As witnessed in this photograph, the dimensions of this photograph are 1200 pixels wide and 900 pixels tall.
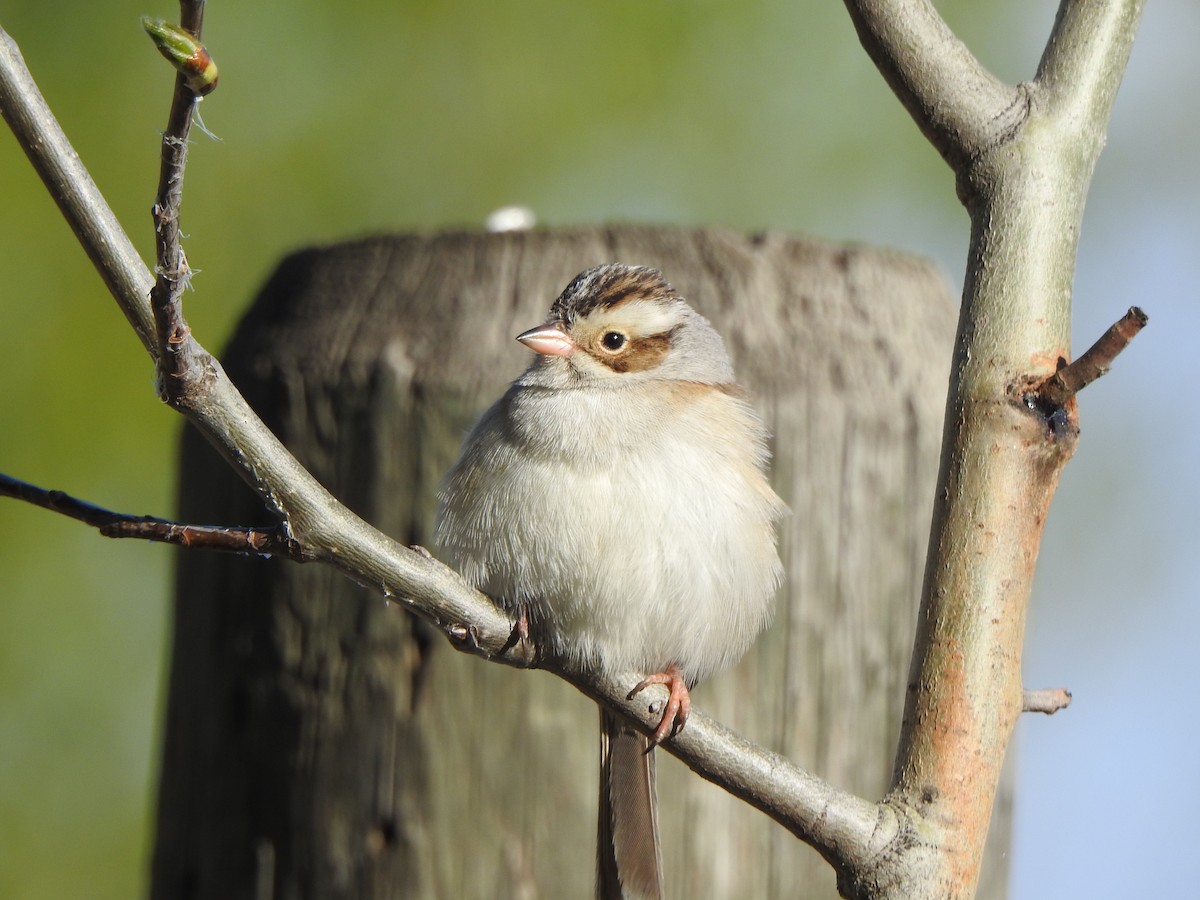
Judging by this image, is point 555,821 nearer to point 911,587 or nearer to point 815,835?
point 911,587

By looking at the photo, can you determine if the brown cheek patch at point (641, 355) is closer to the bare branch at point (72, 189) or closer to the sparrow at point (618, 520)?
the sparrow at point (618, 520)

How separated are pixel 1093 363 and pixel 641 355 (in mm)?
1682

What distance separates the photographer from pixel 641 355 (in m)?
3.52

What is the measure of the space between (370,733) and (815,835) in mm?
1720

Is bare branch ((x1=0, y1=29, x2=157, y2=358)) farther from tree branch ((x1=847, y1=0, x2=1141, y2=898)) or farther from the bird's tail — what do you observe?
the bird's tail

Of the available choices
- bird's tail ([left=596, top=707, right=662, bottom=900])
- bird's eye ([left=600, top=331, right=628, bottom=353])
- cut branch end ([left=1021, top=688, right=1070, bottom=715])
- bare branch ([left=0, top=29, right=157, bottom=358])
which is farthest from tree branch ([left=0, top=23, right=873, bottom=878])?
bird's eye ([left=600, top=331, right=628, bottom=353])

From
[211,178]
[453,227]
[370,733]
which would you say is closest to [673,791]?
[370,733]

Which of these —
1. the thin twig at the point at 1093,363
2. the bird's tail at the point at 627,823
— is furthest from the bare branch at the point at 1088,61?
the bird's tail at the point at 627,823

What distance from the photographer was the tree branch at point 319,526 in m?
1.76

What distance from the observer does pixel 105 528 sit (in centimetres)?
198

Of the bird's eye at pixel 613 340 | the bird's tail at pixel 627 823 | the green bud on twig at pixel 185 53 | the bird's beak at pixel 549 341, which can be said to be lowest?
the bird's tail at pixel 627 823

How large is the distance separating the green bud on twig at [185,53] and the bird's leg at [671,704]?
1.28m

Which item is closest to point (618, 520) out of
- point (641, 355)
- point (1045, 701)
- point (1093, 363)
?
point (641, 355)

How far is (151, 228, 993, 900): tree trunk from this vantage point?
3.45m
